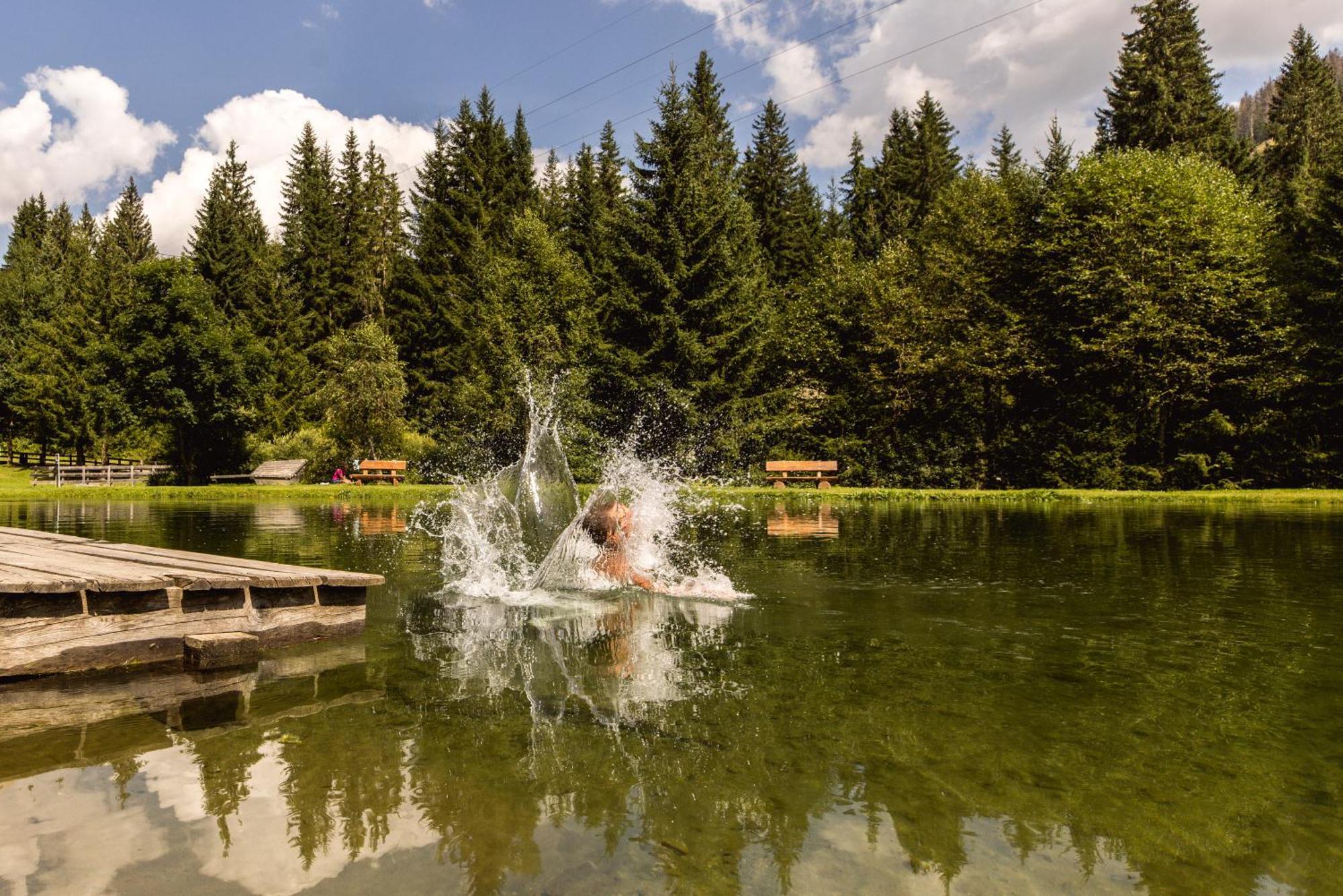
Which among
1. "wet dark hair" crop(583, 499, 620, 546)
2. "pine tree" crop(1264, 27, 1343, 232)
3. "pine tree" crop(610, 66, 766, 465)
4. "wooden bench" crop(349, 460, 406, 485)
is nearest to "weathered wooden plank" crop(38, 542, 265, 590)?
"wet dark hair" crop(583, 499, 620, 546)

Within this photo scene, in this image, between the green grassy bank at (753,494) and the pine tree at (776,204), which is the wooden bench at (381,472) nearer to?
the green grassy bank at (753,494)

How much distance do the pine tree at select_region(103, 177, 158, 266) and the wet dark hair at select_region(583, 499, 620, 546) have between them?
263 feet

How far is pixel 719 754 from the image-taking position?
199 inches

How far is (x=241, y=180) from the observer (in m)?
69.8

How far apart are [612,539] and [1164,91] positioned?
5151 cm

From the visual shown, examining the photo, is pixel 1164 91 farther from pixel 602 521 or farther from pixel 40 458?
pixel 40 458

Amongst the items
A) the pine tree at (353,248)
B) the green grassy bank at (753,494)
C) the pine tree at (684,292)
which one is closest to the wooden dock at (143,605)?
the green grassy bank at (753,494)

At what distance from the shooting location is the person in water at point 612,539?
37.6 ft

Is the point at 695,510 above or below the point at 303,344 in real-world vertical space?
below

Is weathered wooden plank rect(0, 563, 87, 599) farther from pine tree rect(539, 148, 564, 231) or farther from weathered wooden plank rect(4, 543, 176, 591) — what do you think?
pine tree rect(539, 148, 564, 231)

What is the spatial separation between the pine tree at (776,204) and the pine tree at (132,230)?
55.2 m

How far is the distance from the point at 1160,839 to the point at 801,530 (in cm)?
1582

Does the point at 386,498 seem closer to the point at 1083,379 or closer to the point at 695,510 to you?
the point at 695,510

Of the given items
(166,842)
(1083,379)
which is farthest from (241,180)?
(166,842)
